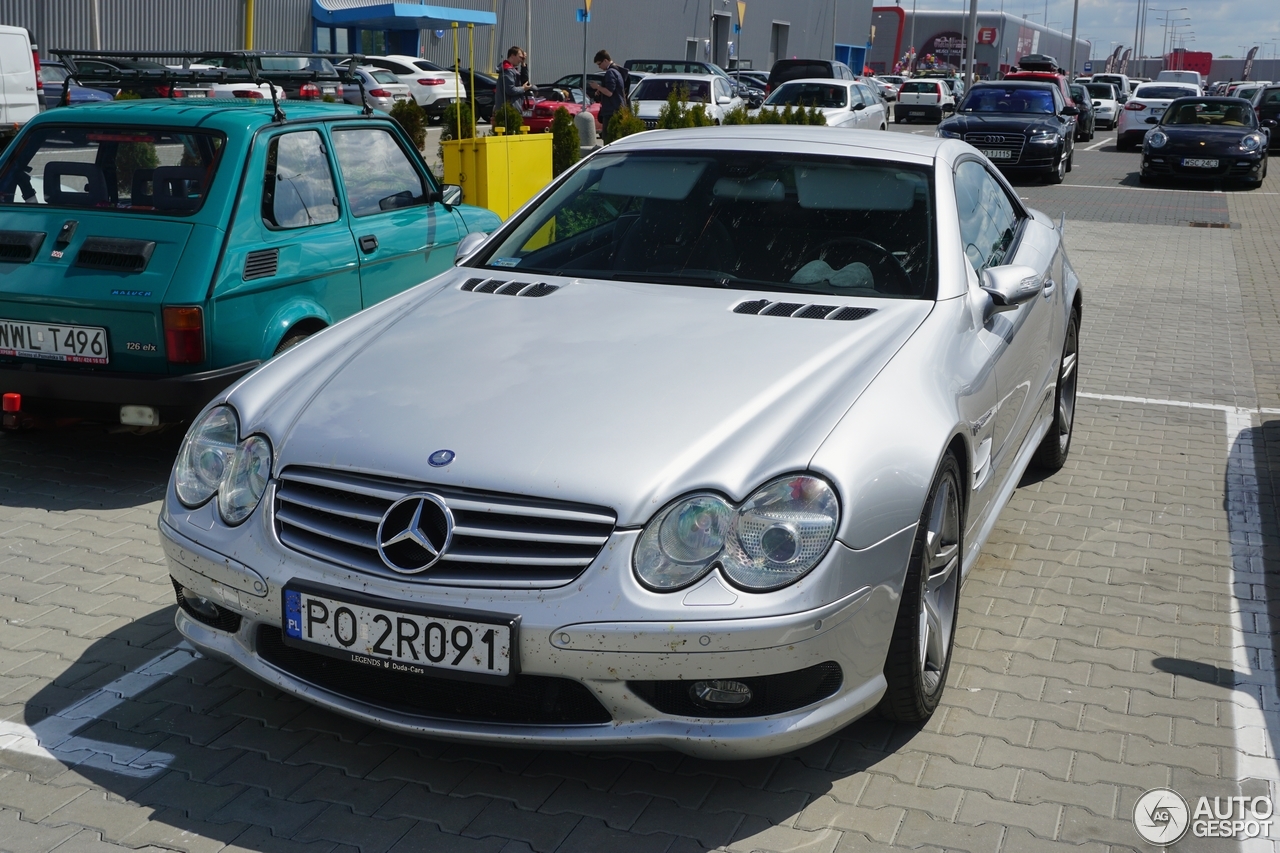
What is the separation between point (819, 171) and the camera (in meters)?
4.45

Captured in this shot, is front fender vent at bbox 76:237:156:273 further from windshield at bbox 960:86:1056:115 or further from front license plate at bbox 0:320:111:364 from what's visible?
windshield at bbox 960:86:1056:115

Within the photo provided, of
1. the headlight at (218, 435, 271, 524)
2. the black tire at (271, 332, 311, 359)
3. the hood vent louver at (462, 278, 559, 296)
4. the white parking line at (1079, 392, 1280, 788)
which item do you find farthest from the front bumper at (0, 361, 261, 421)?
the white parking line at (1079, 392, 1280, 788)

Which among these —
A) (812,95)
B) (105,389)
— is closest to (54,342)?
(105,389)

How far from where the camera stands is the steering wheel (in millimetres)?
4023

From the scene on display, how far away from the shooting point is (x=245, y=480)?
3.27 metres

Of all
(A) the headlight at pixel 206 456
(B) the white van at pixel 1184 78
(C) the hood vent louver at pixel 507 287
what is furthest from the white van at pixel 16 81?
(B) the white van at pixel 1184 78

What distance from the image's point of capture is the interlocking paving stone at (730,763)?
3064 millimetres

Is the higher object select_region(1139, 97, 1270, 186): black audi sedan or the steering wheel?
select_region(1139, 97, 1270, 186): black audi sedan

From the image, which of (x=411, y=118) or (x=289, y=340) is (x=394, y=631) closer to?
(x=289, y=340)

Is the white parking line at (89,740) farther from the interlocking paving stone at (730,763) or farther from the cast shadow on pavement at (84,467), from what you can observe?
the cast shadow on pavement at (84,467)

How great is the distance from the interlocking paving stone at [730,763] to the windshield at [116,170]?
120 cm

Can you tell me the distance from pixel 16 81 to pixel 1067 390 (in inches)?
749

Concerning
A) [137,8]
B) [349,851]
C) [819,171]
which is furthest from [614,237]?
[137,8]

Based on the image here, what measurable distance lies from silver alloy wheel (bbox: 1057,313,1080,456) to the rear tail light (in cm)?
371
